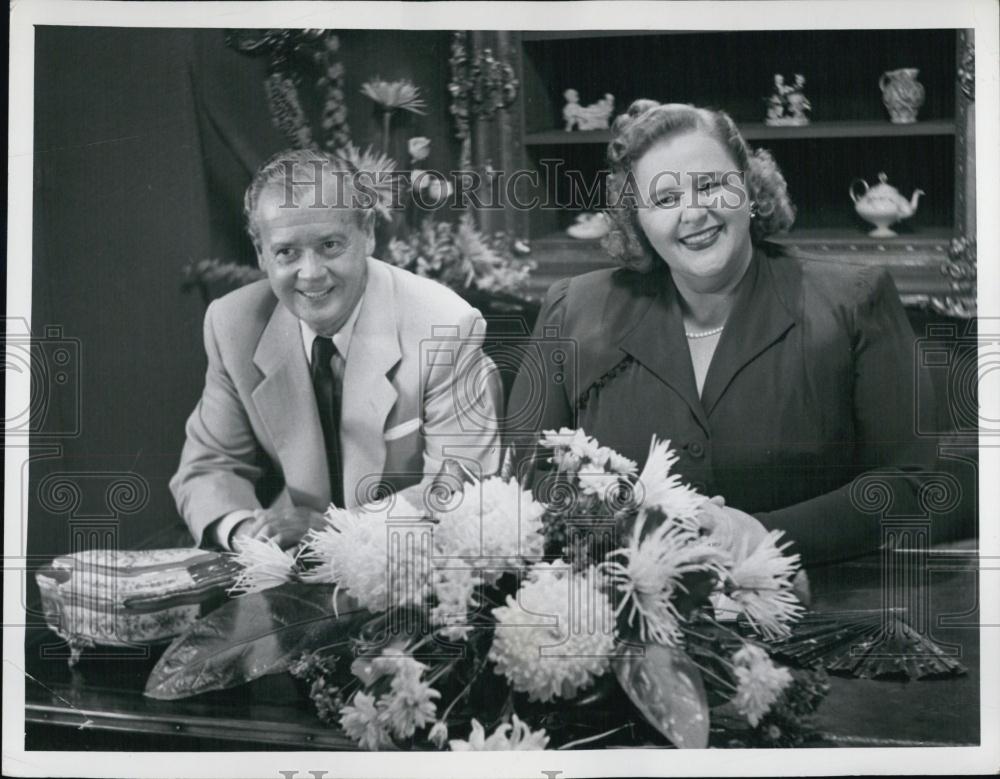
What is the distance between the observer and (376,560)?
9.00ft

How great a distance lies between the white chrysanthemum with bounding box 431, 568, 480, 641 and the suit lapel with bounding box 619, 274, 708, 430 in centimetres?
73

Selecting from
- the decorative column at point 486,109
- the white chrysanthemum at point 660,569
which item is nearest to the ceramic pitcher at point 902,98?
the decorative column at point 486,109

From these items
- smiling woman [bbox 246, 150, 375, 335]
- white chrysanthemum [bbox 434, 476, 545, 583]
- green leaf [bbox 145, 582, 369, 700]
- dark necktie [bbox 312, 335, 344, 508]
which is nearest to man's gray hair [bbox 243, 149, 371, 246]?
smiling woman [bbox 246, 150, 375, 335]

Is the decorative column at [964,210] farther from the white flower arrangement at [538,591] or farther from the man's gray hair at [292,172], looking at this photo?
the man's gray hair at [292,172]

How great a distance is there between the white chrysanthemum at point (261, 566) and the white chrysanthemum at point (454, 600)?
0.40m

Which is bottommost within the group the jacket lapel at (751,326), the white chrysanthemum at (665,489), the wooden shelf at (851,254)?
the white chrysanthemum at (665,489)

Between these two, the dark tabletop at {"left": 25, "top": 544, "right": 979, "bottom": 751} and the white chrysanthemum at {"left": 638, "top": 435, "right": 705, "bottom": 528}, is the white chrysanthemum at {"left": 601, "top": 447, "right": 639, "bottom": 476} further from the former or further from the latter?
the dark tabletop at {"left": 25, "top": 544, "right": 979, "bottom": 751}

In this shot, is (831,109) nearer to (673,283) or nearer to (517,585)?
(673,283)

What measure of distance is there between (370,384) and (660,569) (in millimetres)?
921

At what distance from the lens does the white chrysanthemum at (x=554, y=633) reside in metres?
2.73

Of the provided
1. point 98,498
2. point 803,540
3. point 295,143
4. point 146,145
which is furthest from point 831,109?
point 98,498

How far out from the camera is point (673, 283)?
279cm

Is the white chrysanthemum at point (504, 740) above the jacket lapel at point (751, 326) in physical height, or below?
below

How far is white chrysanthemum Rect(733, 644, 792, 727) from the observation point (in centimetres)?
273
